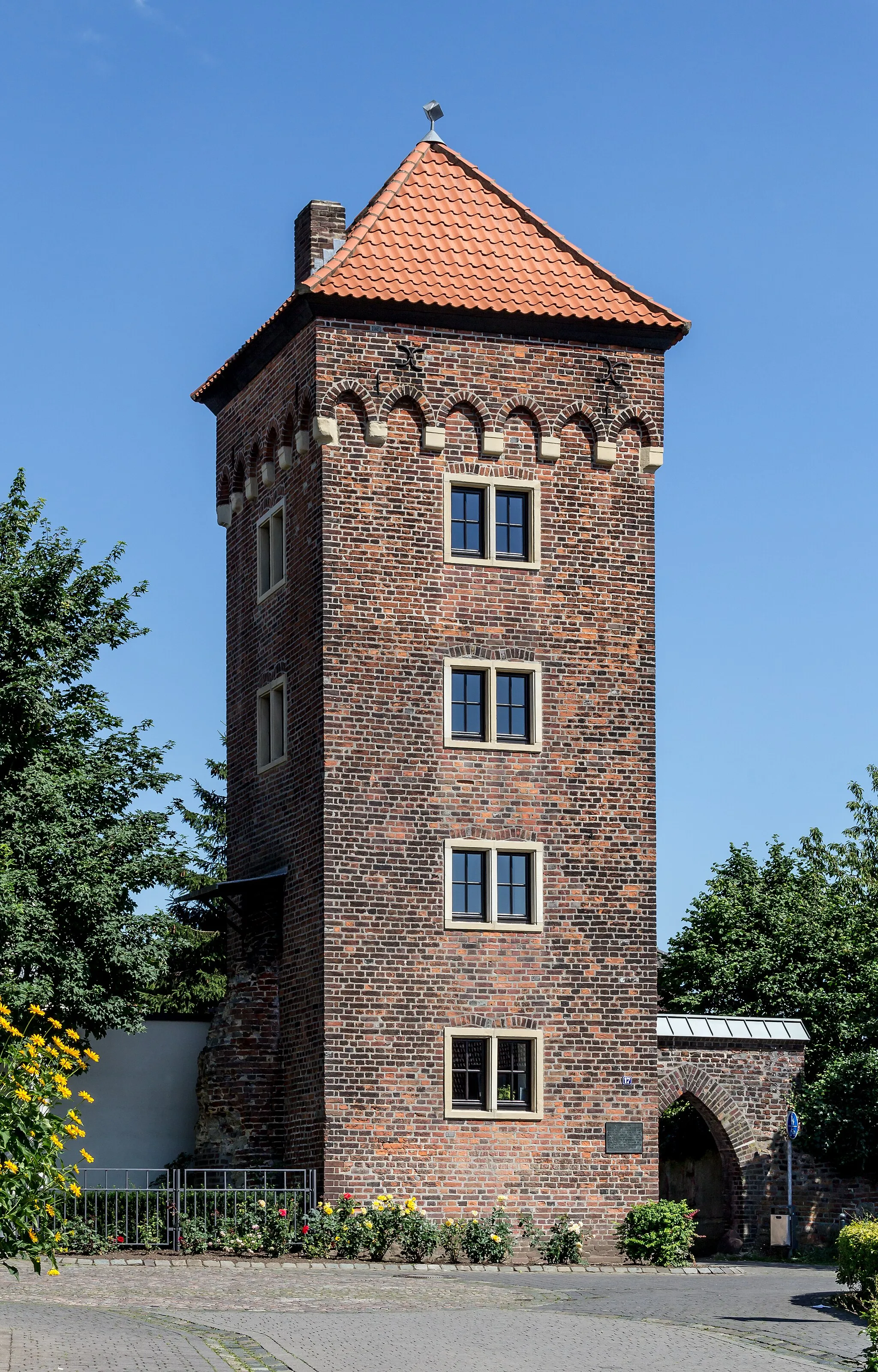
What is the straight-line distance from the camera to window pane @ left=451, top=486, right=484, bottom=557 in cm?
3030

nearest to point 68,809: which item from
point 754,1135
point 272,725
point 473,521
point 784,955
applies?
point 272,725

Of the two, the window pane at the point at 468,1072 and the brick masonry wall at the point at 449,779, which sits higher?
the brick masonry wall at the point at 449,779

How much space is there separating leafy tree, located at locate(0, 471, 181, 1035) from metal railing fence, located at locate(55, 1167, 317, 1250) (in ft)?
12.6

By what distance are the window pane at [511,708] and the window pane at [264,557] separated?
16.0 feet

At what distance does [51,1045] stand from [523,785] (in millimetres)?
13635

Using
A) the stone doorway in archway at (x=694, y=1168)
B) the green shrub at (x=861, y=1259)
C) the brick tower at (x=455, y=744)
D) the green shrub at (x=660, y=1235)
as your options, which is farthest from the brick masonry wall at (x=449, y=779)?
the green shrub at (x=861, y=1259)

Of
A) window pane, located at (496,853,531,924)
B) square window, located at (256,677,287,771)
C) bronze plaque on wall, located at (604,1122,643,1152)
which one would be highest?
square window, located at (256,677,287,771)

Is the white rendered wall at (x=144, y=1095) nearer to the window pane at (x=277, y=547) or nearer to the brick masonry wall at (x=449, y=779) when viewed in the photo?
the brick masonry wall at (x=449, y=779)

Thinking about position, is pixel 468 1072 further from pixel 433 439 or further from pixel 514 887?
pixel 433 439

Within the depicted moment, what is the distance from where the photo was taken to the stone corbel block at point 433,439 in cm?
3002

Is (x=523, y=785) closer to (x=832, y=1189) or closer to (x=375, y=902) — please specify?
(x=375, y=902)

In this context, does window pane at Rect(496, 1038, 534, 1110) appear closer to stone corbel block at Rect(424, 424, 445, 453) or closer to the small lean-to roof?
stone corbel block at Rect(424, 424, 445, 453)

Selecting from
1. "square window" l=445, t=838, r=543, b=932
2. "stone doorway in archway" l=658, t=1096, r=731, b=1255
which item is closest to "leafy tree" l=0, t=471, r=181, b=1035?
"square window" l=445, t=838, r=543, b=932

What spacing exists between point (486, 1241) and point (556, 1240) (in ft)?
3.91
